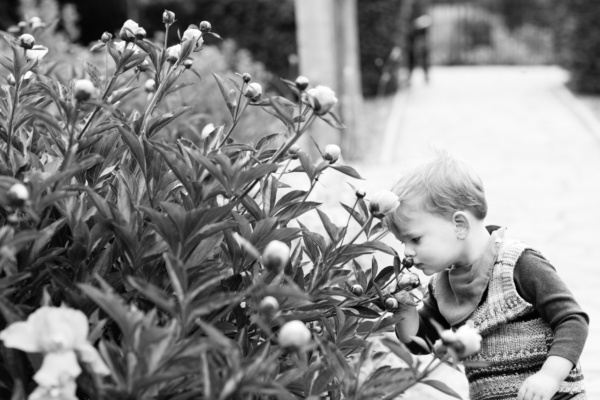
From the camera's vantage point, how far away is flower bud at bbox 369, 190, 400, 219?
1.80 meters

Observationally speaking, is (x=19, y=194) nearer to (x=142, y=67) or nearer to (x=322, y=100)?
(x=322, y=100)

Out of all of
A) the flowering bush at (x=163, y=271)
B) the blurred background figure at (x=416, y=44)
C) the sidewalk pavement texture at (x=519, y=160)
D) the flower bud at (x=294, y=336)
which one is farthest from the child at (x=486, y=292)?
the blurred background figure at (x=416, y=44)

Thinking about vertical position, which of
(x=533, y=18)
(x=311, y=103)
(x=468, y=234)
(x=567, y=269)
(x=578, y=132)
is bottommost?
(x=533, y=18)

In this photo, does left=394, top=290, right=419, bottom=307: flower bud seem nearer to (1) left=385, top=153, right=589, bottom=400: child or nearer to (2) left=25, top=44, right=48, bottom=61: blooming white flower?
(1) left=385, top=153, right=589, bottom=400: child

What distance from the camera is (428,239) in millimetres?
2293

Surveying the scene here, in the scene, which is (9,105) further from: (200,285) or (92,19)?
(92,19)

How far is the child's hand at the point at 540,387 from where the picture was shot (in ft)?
7.09

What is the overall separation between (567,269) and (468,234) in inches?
127

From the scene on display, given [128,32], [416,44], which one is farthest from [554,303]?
[416,44]

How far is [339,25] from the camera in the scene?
10.3 metres

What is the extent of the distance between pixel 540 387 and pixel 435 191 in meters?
0.54

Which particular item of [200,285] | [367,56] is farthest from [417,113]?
[200,285]

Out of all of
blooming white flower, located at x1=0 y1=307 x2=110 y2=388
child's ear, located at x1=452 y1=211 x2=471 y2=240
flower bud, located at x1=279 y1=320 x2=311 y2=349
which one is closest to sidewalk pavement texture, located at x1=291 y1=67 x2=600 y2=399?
child's ear, located at x1=452 y1=211 x2=471 y2=240

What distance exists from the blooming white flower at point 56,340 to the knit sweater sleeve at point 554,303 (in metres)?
1.29
